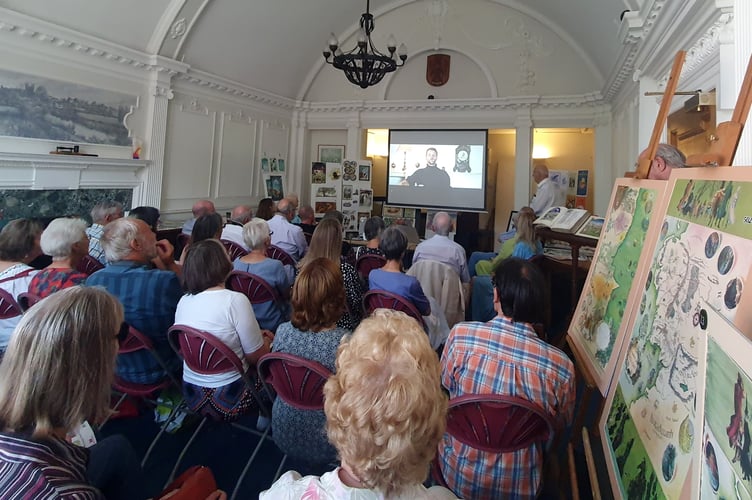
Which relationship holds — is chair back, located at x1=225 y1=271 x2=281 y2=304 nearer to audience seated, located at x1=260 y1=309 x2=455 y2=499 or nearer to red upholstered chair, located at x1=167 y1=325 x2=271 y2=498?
red upholstered chair, located at x1=167 y1=325 x2=271 y2=498

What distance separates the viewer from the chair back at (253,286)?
106 inches

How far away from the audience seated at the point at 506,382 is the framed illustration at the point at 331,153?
7993mm

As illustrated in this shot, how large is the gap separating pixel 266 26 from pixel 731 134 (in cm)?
722

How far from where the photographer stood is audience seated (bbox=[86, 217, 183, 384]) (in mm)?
2098

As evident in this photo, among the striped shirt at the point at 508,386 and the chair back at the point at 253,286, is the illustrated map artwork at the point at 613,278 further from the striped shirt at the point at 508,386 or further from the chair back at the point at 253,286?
the chair back at the point at 253,286

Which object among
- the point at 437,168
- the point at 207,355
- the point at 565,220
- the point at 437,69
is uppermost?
the point at 437,69

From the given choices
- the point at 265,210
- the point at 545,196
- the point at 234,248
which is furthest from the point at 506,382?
the point at 545,196

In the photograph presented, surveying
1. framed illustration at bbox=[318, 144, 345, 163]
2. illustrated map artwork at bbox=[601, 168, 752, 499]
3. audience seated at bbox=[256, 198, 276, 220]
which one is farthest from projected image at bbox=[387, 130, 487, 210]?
illustrated map artwork at bbox=[601, 168, 752, 499]

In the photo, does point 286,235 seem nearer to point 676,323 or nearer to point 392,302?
point 392,302

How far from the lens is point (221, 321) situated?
1915 mm

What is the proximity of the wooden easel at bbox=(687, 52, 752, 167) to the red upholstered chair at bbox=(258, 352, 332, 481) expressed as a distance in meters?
1.32

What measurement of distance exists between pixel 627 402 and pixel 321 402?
3.47ft

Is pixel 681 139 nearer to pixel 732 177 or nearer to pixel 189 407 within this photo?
pixel 732 177

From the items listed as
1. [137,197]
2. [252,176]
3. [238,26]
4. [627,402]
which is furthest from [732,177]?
[252,176]
